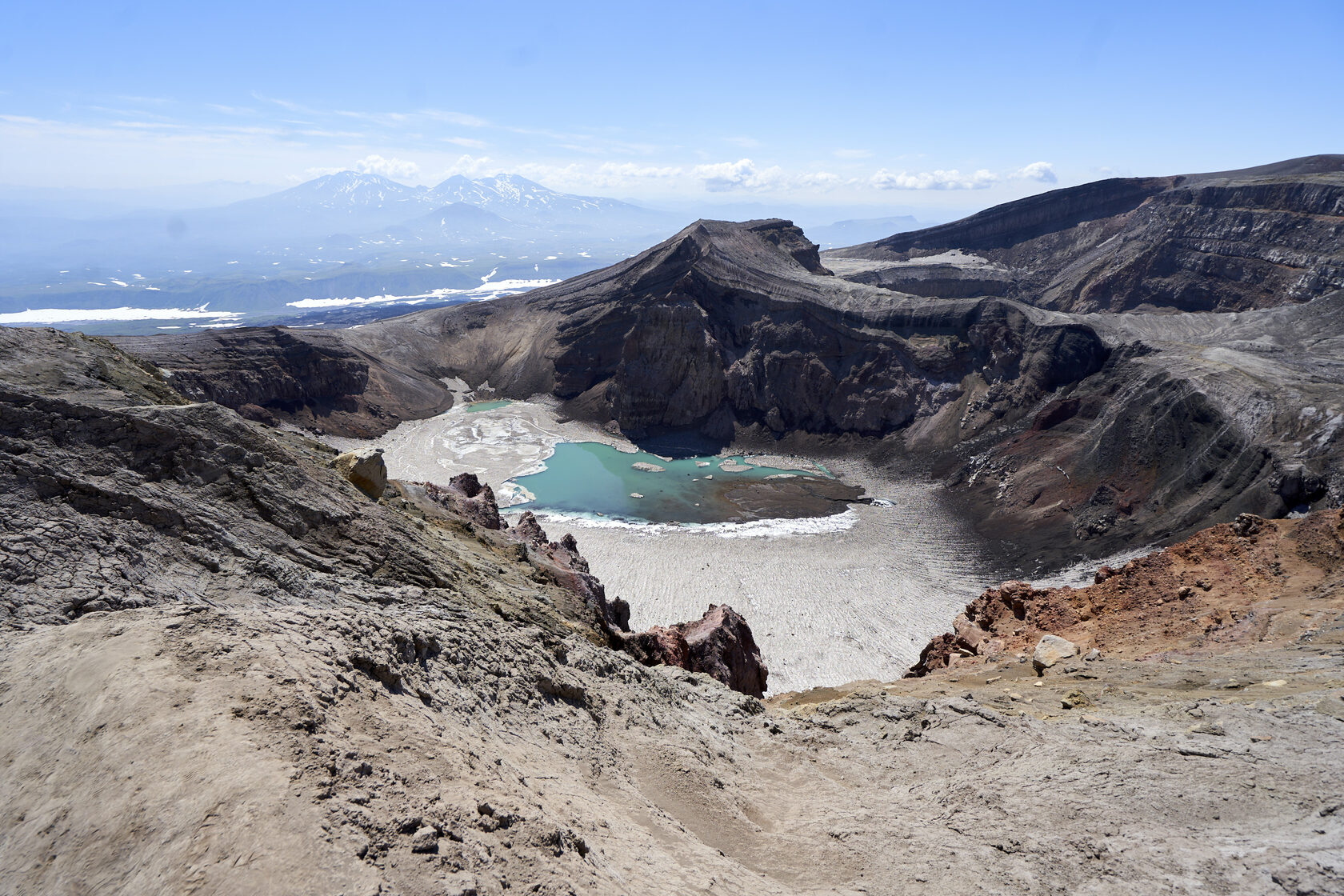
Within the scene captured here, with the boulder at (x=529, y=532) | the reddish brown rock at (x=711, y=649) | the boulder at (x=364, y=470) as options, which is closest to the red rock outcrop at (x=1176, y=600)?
the reddish brown rock at (x=711, y=649)

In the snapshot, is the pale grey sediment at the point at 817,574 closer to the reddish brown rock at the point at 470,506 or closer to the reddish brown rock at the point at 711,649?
the reddish brown rock at the point at 711,649

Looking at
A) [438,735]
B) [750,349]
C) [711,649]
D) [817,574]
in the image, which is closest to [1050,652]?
[711,649]

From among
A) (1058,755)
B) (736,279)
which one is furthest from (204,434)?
(736,279)

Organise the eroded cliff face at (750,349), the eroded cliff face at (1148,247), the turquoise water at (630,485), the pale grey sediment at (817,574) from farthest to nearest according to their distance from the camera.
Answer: the eroded cliff face at (1148,247) < the eroded cliff face at (750,349) < the turquoise water at (630,485) < the pale grey sediment at (817,574)

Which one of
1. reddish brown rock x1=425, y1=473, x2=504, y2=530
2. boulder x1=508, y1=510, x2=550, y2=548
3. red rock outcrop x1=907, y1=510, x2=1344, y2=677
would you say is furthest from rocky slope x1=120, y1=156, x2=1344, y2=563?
boulder x1=508, y1=510, x2=550, y2=548

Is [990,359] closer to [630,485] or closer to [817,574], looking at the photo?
[817,574]

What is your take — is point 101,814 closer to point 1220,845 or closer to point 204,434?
point 204,434
